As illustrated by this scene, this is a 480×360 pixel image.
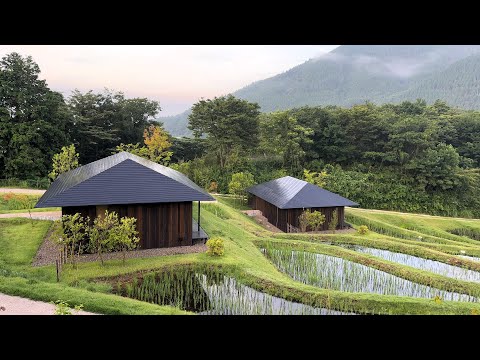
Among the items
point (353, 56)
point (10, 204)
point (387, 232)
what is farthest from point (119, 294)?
point (353, 56)

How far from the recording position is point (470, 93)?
262ft

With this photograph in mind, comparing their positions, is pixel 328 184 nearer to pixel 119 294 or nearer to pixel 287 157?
pixel 287 157

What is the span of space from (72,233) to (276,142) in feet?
65.7

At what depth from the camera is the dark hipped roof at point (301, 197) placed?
59.3ft

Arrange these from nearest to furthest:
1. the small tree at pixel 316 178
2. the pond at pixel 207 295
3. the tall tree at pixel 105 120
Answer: the pond at pixel 207 295 → the small tree at pixel 316 178 → the tall tree at pixel 105 120

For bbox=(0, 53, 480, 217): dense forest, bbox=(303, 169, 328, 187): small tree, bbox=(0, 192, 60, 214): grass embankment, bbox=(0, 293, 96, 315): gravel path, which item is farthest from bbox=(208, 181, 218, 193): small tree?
bbox=(0, 293, 96, 315): gravel path

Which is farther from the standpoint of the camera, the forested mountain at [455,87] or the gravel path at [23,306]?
the forested mountain at [455,87]

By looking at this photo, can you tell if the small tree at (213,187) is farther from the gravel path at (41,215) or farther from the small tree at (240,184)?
the gravel path at (41,215)

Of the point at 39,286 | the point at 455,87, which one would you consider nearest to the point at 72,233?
the point at 39,286

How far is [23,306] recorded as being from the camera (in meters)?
6.99

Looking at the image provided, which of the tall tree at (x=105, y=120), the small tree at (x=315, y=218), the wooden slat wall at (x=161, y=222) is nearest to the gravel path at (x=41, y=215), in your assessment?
the wooden slat wall at (x=161, y=222)

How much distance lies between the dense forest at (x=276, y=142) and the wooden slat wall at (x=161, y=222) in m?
12.0

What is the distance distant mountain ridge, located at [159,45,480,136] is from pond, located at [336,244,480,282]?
195ft
